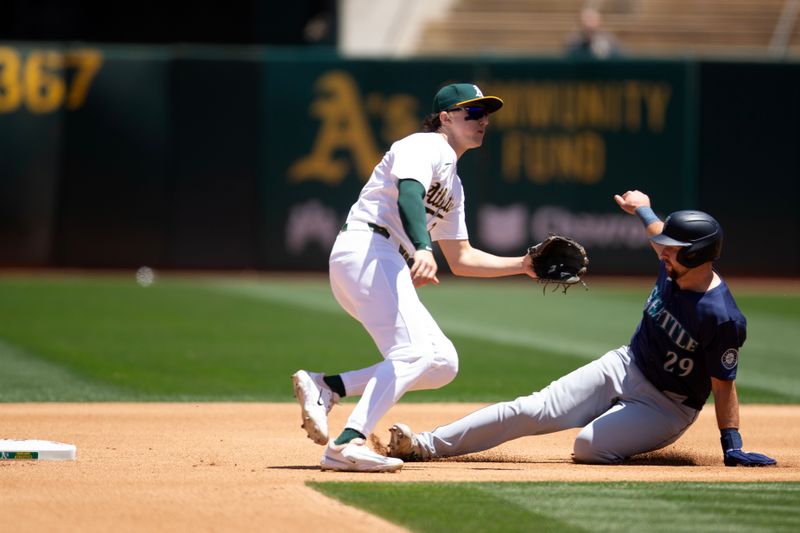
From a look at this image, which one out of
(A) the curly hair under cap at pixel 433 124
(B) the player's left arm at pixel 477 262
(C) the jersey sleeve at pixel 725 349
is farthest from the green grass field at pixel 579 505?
(A) the curly hair under cap at pixel 433 124

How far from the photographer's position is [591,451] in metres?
6.41

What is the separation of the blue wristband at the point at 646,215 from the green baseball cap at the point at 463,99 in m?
0.93

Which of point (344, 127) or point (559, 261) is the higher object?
point (559, 261)

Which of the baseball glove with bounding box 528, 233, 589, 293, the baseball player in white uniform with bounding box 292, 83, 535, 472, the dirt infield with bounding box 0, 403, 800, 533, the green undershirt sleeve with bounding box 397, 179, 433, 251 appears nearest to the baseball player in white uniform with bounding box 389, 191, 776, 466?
the dirt infield with bounding box 0, 403, 800, 533

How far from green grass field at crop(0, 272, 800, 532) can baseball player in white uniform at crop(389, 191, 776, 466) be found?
0.60 meters

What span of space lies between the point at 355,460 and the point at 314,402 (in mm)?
301

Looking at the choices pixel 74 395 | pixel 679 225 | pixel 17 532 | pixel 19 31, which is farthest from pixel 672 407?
pixel 19 31

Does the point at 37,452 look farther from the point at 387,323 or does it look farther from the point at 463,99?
the point at 463,99

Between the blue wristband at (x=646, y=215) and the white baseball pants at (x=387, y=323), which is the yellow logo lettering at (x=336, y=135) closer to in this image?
the blue wristband at (x=646, y=215)

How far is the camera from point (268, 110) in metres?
18.3

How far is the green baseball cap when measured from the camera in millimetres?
6156

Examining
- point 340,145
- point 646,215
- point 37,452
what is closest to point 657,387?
point 646,215

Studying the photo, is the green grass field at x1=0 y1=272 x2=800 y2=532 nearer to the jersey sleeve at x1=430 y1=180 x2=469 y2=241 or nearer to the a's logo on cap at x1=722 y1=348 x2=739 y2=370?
the a's logo on cap at x1=722 y1=348 x2=739 y2=370

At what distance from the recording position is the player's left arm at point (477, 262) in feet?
21.3
